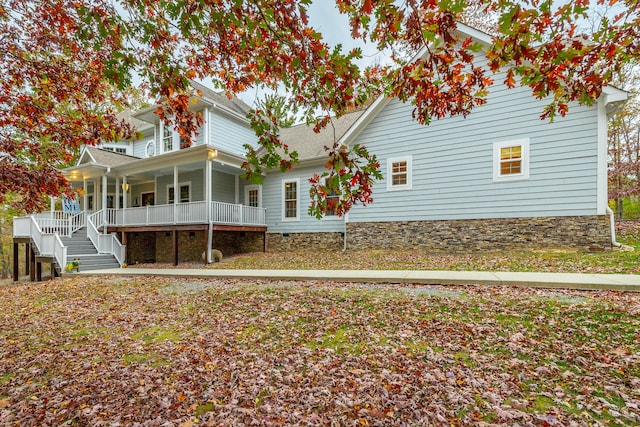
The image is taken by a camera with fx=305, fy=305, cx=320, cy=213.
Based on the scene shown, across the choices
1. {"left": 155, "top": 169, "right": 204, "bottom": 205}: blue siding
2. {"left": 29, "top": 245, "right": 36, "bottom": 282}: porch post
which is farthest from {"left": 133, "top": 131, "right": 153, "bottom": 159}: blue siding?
{"left": 29, "top": 245, "right": 36, "bottom": 282}: porch post

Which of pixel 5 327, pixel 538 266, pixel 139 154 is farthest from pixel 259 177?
pixel 139 154

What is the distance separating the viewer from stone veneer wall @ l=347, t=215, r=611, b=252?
868 cm

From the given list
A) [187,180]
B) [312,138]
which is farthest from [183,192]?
[312,138]

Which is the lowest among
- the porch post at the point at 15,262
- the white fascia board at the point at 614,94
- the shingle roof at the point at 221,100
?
the porch post at the point at 15,262

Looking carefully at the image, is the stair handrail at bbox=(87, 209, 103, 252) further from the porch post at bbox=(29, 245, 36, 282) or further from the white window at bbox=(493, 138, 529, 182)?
the white window at bbox=(493, 138, 529, 182)

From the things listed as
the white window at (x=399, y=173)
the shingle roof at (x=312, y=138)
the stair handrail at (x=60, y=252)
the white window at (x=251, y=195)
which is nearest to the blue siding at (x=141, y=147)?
the white window at (x=251, y=195)

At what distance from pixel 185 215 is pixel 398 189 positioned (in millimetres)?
8534

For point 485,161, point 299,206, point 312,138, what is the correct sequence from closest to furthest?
point 485,161, point 299,206, point 312,138

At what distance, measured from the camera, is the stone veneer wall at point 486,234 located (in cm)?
868

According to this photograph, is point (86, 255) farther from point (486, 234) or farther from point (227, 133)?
point (486, 234)

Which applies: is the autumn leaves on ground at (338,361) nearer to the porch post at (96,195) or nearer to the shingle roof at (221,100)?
the shingle roof at (221,100)

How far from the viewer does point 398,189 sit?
37.8 feet

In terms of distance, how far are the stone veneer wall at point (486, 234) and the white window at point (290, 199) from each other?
3.04m

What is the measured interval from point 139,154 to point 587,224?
20418 millimetres
